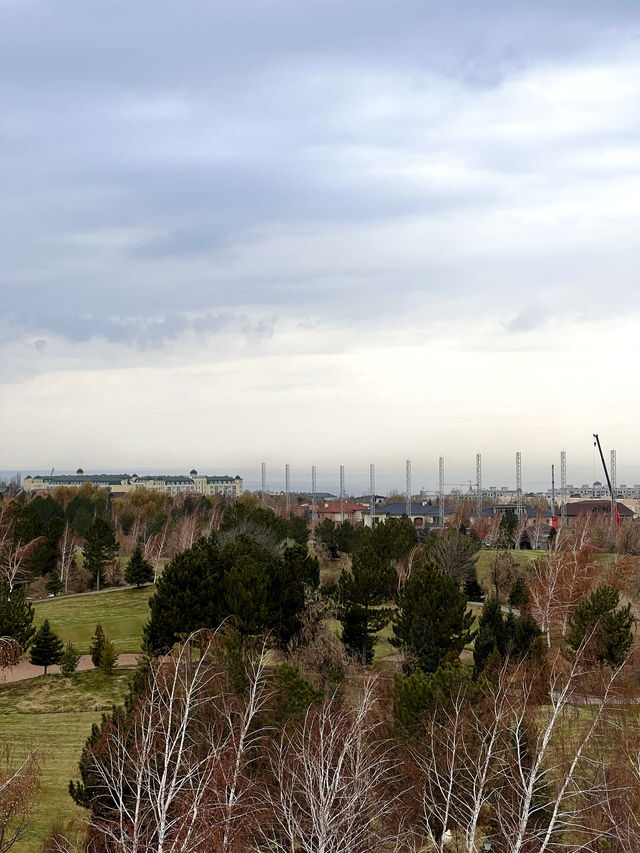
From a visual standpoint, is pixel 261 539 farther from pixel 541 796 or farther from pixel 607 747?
pixel 541 796

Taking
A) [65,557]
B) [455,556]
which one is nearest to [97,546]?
[65,557]

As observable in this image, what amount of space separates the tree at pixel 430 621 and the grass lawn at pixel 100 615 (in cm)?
1857

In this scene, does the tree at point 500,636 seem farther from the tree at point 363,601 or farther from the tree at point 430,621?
the tree at point 363,601

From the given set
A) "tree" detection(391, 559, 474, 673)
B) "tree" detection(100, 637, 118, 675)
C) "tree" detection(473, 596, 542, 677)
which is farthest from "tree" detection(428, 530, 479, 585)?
"tree" detection(100, 637, 118, 675)

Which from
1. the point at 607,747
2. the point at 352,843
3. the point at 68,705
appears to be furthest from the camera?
the point at 68,705

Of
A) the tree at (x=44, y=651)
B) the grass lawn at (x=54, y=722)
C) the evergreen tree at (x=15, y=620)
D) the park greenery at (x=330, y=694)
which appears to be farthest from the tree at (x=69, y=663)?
the evergreen tree at (x=15, y=620)

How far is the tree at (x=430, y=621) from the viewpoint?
38.2 metres

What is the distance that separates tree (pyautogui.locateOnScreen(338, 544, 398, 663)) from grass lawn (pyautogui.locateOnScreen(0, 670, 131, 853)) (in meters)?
11.8

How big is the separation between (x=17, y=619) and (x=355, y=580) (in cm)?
1742

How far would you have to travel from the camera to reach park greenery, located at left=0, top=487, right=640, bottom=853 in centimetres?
1605

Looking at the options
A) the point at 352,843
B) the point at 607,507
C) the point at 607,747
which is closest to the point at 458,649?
the point at 607,747

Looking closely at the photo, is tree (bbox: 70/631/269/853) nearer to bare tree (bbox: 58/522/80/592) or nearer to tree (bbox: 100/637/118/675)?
tree (bbox: 100/637/118/675)

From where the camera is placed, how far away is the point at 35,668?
152 ft

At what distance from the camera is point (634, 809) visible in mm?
18859
